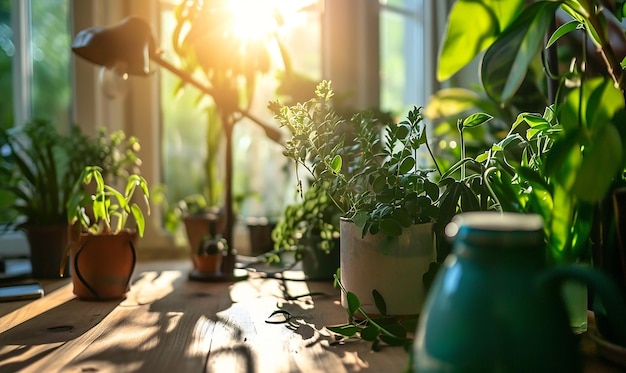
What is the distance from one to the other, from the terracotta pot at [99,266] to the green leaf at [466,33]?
683mm

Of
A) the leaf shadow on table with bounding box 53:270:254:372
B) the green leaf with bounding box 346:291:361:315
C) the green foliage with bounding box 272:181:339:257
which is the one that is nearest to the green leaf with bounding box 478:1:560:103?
the green leaf with bounding box 346:291:361:315

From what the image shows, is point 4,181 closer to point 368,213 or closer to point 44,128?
point 44,128

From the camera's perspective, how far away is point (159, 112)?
1.77m

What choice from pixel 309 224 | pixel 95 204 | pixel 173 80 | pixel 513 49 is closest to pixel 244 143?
pixel 173 80

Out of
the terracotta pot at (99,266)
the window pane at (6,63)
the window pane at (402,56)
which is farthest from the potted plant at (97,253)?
the window pane at (402,56)

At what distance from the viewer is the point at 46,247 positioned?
1.29m

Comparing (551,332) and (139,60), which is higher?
(139,60)

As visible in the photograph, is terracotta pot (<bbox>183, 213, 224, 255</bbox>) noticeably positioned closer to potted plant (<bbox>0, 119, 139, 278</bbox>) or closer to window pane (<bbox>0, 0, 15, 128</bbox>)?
potted plant (<bbox>0, 119, 139, 278</bbox>)

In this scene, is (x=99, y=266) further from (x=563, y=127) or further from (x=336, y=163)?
(x=563, y=127)

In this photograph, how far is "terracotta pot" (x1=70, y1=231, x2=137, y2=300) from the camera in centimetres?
103

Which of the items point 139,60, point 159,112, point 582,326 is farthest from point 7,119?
point 582,326

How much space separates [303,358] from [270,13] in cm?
85

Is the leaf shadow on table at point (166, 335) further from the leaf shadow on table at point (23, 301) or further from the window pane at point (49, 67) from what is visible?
the window pane at point (49, 67)

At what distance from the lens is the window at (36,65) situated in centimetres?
173
